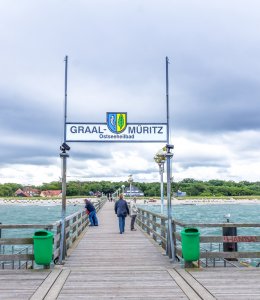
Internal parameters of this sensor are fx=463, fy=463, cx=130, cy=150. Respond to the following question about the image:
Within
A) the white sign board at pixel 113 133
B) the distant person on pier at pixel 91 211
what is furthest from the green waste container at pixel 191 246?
the distant person on pier at pixel 91 211

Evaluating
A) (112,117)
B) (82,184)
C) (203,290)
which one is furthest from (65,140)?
(82,184)

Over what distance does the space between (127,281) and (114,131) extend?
3.95 metres

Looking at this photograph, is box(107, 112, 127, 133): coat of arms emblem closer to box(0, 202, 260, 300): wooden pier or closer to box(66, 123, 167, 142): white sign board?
box(66, 123, 167, 142): white sign board

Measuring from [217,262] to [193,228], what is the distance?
19.0 ft

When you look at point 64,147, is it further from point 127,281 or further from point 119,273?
point 127,281

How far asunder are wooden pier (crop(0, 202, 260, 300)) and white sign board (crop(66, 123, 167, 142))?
292 centimetres

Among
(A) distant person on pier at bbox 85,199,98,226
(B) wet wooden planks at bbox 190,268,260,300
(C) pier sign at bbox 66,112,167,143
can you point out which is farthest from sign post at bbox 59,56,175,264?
(A) distant person on pier at bbox 85,199,98,226

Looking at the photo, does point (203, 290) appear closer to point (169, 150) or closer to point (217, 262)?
point (169, 150)

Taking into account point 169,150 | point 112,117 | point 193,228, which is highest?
point 112,117

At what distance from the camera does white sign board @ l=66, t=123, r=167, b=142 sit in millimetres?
11203

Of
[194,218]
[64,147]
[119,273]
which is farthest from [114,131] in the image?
[194,218]

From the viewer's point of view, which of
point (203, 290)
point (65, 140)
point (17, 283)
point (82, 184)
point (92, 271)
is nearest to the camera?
point (203, 290)

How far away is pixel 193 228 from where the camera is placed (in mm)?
10086

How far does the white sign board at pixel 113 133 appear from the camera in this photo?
36.8 feet
